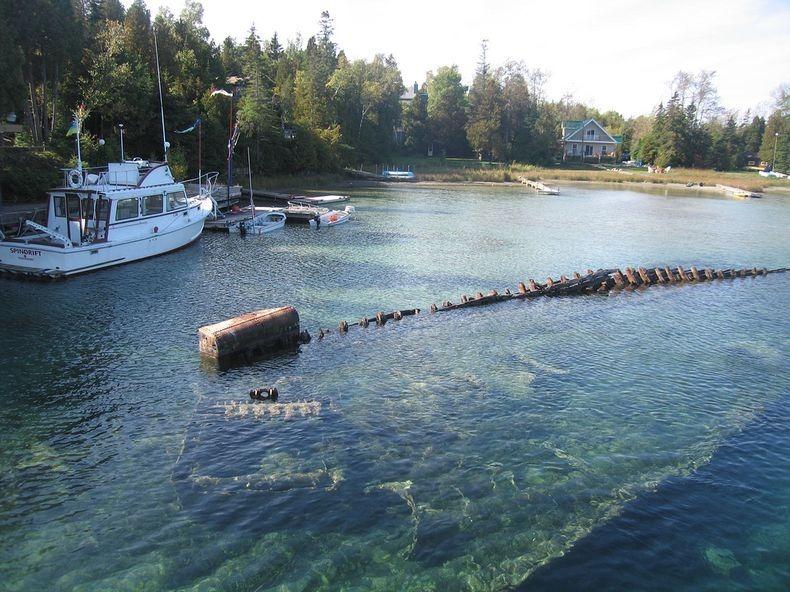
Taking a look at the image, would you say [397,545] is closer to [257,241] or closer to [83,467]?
[83,467]

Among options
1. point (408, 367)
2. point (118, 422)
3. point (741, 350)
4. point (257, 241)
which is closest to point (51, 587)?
point (118, 422)

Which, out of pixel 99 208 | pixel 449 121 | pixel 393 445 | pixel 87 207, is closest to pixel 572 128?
pixel 449 121

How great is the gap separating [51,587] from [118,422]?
589 centimetres

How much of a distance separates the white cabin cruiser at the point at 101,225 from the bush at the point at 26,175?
10.3m

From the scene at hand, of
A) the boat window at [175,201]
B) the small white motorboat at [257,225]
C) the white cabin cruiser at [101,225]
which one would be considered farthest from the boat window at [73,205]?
the small white motorboat at [257,225]

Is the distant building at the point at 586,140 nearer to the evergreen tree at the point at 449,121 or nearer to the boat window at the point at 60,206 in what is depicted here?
the evergreen tree at the point at 449,121

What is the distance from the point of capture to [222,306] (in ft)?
84.4

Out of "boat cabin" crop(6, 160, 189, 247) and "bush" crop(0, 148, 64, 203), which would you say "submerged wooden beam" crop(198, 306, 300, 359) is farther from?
"bush" crop(0, 148, 64, 203)

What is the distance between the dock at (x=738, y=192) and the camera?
9281cm

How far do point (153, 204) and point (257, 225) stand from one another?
11003 millimetres

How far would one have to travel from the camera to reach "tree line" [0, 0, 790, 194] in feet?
169

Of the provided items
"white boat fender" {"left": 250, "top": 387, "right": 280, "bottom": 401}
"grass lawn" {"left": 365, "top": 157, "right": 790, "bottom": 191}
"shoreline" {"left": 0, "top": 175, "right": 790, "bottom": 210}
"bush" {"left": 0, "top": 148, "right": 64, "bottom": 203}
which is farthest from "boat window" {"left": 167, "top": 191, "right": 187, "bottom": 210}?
"grass lawn" {"left": 365, "top": 157, "right": 790, "bottom": 191}

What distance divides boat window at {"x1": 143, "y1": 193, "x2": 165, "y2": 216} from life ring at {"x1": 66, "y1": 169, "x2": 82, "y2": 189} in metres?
3.65

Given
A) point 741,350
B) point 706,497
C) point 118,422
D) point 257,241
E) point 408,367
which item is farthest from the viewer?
point 257,241
